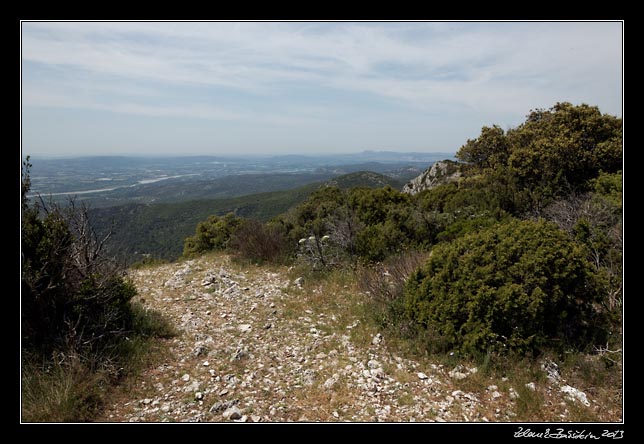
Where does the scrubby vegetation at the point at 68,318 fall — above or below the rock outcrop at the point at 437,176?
below

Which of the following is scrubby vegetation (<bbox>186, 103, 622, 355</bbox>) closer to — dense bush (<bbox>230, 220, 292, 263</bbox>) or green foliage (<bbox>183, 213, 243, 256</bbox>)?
dense bush (<bbox>230, 220, 292, 263</bbox>)

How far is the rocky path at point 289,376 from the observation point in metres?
4.13

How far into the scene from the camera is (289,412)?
4.18 meters

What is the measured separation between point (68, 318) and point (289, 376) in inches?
135

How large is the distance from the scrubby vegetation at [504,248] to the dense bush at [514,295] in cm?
2

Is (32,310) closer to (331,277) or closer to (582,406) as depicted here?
(331,277)

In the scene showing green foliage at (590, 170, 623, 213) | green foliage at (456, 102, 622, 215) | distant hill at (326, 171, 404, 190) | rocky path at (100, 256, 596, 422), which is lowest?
rocky path at (100, 256, 596, 422)

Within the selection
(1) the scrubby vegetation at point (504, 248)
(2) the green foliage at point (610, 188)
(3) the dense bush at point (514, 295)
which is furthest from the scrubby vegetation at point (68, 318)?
(2) the green foliage at point (610, 188)

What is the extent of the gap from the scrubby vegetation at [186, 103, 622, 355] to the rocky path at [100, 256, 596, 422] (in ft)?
2.72

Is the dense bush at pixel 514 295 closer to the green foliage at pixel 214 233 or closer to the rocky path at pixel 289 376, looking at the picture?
the rocky path at pixel 289 376

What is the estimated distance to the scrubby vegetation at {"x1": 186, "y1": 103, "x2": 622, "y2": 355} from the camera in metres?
5.09

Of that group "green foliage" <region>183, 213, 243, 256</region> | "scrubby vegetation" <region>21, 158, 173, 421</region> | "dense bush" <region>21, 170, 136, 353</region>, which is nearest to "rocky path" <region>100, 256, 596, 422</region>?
"scrubby vegetation" <region>21, 158, 173, 421</region>

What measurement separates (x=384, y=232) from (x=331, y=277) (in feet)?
7.14

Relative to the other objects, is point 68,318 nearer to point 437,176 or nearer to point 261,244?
point 261,244
